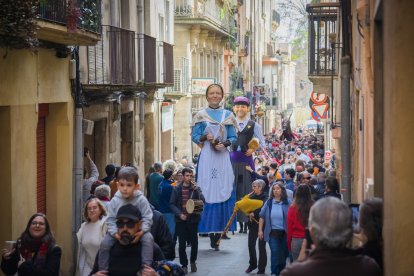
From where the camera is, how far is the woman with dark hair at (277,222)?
1574 centimetres

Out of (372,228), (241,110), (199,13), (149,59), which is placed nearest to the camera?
(372,228)

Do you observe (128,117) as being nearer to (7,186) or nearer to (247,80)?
(7,186)

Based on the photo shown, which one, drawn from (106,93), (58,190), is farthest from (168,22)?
(58,190)

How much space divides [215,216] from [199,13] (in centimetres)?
2476

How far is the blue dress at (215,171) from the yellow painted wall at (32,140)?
7.14ft

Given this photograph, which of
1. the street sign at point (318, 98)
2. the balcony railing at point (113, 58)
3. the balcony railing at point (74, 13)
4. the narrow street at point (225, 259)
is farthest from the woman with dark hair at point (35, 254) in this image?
the street sign at point (318, 98)

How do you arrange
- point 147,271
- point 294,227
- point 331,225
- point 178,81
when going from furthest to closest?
point 178,81 → point 294,227 → point 147,271 → point 331,225

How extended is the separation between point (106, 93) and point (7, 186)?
6772 millimetres

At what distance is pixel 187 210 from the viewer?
1719 cm

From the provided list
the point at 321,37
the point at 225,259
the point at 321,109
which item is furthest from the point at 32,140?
the point at 321,109

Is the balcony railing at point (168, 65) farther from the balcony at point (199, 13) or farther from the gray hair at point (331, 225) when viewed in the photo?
the gray hair at point (331, 225)

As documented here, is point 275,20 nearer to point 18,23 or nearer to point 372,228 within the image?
point 18,23

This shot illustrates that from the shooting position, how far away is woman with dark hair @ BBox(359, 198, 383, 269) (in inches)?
300

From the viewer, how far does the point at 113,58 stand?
22.1 metres
